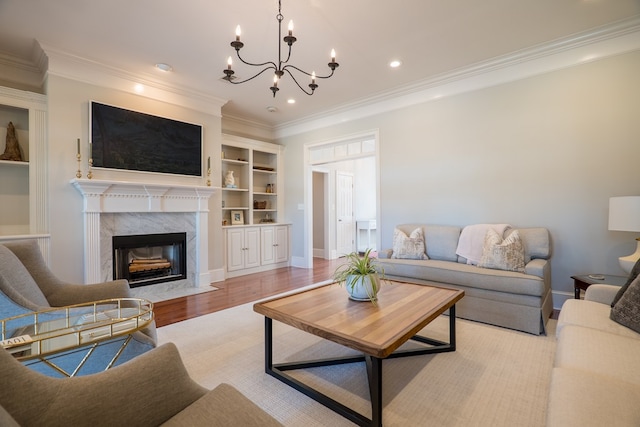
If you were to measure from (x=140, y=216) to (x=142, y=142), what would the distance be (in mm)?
973

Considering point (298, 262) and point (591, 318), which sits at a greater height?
point (591, 318)

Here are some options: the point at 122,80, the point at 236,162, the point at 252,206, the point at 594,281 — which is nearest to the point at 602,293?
the point at 594,281

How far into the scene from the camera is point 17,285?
61.8 inches

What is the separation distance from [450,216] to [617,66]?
219cm

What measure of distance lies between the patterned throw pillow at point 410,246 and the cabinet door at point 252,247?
2620mm

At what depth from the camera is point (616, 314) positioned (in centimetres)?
177

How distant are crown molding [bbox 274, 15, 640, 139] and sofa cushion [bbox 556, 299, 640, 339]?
8.66 feet

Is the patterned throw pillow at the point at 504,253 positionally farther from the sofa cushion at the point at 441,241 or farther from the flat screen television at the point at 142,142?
the flat screen television at the point at 142,142

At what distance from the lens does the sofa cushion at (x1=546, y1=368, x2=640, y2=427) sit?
96cm

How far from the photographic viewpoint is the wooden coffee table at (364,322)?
60.2 inches

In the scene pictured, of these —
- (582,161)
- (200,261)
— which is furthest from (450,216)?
(200,261)

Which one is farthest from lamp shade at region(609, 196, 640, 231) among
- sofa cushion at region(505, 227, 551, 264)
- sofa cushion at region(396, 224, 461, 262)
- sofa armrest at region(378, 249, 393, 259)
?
sofa armrest at region(378, 249, 393, 259)

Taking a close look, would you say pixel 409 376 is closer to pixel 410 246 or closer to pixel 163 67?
pixel 410 246

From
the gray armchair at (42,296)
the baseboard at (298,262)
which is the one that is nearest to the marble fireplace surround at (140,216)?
the gray armchair at (42,296)
